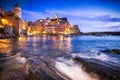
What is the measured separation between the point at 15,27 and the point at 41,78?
7489 centimetres

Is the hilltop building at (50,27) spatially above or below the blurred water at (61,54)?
above

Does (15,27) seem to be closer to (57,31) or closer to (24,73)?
(24,73)

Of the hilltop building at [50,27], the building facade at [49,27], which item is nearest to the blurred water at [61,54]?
the hilltop building at [50,27]

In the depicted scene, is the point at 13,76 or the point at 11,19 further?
the point at 11,19

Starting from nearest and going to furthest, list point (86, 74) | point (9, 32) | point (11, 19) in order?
1. point (86, 74)
2. point (9, 32)
3. point (11, 19)

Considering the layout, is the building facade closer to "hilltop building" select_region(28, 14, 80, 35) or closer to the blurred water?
"hilltop building" select_region(28, 14, 80, 35)

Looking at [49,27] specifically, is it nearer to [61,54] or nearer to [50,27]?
[50,27]

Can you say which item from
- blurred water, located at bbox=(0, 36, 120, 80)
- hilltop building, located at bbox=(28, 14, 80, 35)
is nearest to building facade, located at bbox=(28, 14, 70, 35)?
hilltop building, located at bbox=(28, 14, 80, 35)

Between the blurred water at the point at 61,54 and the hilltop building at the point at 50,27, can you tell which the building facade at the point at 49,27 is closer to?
the hilltop building at the point at 50,27

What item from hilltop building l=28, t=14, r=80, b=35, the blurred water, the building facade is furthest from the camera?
hilltop building l=28, t=14, r=80, b=35

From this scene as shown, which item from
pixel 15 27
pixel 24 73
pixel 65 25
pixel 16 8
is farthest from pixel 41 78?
pixel 65 25

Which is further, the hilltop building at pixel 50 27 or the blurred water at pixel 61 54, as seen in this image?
the hilltop building at pixel 50 27

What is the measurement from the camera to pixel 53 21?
186 meters

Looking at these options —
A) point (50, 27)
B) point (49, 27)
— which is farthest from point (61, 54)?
point (49, 27)
